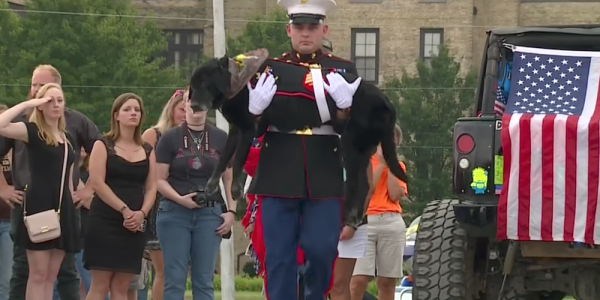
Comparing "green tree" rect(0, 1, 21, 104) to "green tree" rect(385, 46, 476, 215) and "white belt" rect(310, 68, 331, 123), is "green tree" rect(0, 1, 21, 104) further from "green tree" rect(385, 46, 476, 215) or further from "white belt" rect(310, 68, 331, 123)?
"white belt" rect(310, 68, 331, 123)

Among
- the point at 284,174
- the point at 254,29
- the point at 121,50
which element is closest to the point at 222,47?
the point at 284,174

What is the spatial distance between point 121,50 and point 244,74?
1406 inches

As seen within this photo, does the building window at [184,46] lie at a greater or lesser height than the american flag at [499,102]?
lesser

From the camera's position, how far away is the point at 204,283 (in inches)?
396

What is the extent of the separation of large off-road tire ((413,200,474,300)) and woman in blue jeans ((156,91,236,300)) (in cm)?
195

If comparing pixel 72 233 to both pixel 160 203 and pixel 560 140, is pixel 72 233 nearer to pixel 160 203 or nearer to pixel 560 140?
pixel 160 203

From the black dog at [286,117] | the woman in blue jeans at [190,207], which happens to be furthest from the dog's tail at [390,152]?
the woman in blue jeans at [190,207]

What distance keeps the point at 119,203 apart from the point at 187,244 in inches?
31.6

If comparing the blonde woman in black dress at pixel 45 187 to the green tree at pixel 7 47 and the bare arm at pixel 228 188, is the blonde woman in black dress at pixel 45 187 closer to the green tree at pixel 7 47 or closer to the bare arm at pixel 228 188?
the bare arm at pixel 228 188

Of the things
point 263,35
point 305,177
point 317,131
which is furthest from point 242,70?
point 263,35

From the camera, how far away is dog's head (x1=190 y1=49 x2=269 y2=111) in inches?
258

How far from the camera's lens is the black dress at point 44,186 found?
9562mm

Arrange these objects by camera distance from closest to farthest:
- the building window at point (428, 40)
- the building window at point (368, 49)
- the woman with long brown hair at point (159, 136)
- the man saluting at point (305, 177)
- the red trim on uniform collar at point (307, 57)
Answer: the man saluting at point (305, 177) → the red trim on uniform collar at point (307, 57) → the woman with long brown hair at point (159, 136) → the building window at point (428, 40) → the building window at point (368, 49)

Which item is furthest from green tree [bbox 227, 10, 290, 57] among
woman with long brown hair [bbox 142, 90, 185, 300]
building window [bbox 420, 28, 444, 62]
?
woman with long brown hair [bbox 142, 90, 185, 300]
